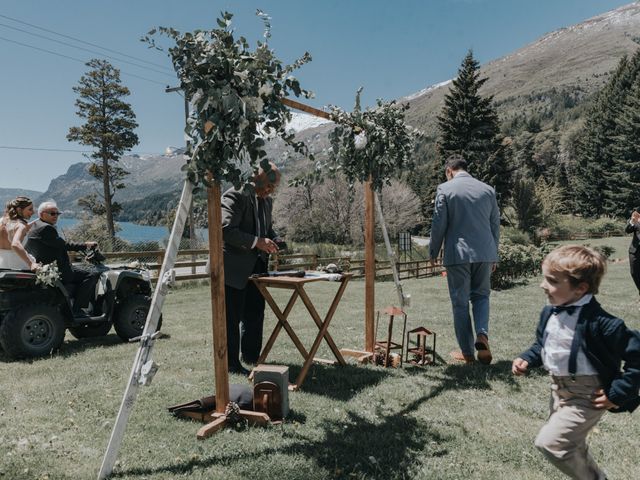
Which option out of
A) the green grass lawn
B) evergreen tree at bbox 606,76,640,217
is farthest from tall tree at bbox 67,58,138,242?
evergreen tree at bbox 606,76,640,217

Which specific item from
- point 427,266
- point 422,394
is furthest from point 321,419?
point 427,266

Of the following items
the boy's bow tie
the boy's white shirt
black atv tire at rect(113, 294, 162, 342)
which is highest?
the boy's bow tie

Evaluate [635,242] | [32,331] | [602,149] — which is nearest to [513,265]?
[635,242]

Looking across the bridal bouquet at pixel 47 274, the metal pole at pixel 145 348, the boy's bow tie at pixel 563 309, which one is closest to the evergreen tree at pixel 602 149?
the bridal bouquet at pixel 47 274

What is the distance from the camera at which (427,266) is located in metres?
22.1

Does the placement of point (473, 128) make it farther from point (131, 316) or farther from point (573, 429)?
point (573, 429)

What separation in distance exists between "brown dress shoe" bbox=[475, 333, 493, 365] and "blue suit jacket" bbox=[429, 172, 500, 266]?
75cm

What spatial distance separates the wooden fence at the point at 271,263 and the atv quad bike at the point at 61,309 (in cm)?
392

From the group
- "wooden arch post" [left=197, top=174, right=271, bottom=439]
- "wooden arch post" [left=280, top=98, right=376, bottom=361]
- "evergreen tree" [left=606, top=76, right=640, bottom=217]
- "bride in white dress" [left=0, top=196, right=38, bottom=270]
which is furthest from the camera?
"evergreen tree" [left=606, top=76, right=640, bottom=217]

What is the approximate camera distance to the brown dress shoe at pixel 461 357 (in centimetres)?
491

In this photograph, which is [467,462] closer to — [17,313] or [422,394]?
[422,394]

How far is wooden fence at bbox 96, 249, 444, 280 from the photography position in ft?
46.1

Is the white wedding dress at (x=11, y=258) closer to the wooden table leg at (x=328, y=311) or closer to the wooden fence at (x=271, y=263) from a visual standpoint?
the wooden table leg at (x=328, y=311)

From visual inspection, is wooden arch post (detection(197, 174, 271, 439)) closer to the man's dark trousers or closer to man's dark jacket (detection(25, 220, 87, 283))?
the man's dark trousers
